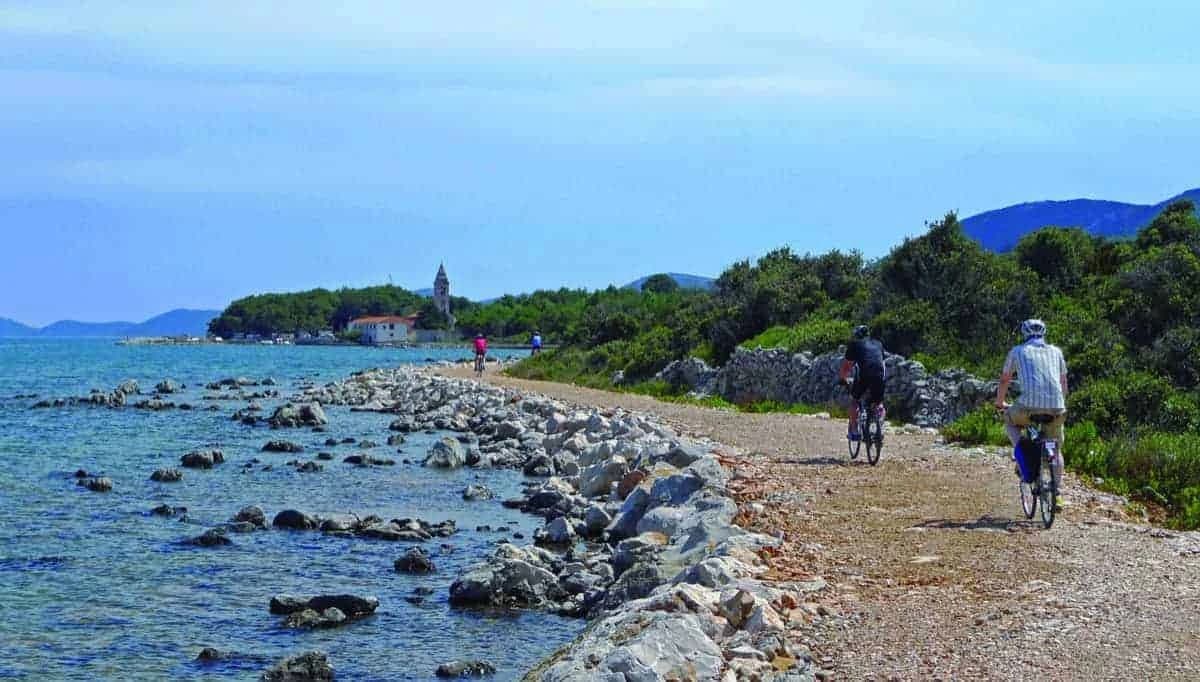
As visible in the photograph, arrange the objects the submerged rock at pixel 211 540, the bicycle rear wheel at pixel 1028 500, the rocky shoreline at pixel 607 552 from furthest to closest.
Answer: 1. the submerged rock at pixel 211 540
2. the bicycle rear wheel at pixel 1028 500
3. the rocky shoreline at pixel 607 552

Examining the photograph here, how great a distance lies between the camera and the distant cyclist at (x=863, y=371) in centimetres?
1664

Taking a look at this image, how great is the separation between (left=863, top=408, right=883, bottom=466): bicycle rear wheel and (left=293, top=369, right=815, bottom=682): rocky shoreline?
2.10 metres

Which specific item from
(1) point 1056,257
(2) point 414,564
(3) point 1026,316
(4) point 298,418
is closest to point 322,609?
(2) point 414,564

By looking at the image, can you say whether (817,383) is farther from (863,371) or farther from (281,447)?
(281,447)

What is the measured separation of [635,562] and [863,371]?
572 centimetres

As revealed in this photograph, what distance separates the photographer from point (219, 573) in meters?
15.1

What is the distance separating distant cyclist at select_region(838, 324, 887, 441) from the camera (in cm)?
1664

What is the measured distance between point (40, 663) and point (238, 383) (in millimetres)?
54779

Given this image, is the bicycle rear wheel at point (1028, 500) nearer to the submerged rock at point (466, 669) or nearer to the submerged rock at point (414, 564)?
the submerged rock at point (466, 669)

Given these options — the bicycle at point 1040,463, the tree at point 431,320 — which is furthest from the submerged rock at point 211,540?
the tree at point 431,320

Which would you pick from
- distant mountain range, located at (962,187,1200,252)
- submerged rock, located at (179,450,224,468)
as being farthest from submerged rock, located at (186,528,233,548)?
distant mountain range, located at (962,187,1200,252)

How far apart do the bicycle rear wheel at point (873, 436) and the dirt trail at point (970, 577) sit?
1.03 ft

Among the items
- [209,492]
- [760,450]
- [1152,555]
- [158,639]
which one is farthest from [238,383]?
[1152,555]

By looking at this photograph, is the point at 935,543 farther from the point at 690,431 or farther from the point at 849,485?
the point at 690,431
